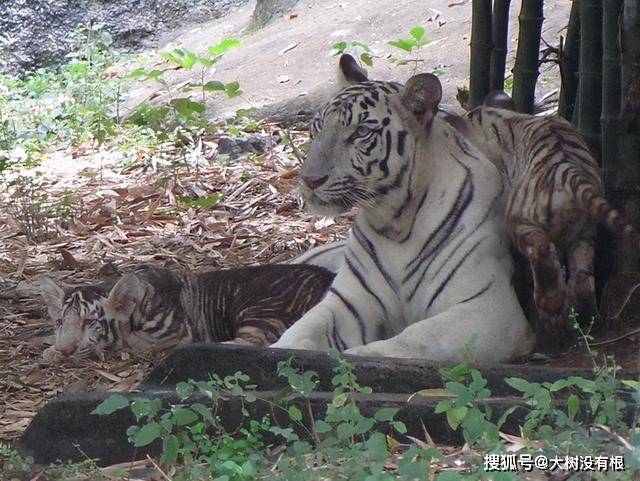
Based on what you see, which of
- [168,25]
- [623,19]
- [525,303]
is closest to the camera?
[623,19]

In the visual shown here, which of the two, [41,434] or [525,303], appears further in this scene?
[525,303]

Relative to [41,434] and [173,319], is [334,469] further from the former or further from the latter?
[173,319]

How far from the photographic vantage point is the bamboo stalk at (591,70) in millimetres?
4551

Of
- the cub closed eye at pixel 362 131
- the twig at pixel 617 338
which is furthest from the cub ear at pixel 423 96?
the twig at pixel 617 338

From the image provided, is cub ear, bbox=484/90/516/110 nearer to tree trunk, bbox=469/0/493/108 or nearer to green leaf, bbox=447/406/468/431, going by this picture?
tree trunk, bbox=469/0/493/108

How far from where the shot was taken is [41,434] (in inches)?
141

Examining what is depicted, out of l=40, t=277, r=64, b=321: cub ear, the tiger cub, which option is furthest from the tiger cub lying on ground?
the tiger cub

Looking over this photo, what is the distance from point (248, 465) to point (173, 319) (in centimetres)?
270

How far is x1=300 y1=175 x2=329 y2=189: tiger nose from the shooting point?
13.7 ft

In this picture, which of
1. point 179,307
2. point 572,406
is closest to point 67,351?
point 179,307

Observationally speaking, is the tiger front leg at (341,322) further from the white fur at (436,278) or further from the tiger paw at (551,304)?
the tiger paw at (551,304)

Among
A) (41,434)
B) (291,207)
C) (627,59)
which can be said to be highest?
(627,59)

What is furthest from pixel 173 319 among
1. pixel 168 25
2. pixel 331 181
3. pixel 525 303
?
pixel 168 25

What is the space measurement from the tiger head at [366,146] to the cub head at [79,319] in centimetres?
144
